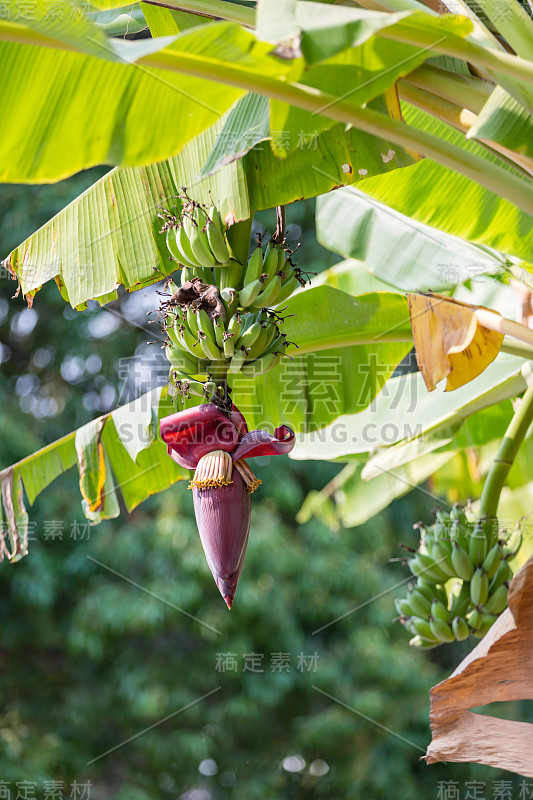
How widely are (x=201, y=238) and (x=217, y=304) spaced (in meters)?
0.08

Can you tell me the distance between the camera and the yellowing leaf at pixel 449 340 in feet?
2.89

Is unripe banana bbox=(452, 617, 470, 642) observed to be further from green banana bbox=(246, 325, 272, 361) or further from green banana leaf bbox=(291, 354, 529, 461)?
green banana bbox=(246, 325, 272, 361)

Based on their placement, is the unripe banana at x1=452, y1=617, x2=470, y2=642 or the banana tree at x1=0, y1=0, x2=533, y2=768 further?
the unripe banana at x1=452, y1=617, x2=470, y2=642

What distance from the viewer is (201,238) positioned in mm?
813

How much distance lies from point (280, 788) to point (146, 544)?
134 cm

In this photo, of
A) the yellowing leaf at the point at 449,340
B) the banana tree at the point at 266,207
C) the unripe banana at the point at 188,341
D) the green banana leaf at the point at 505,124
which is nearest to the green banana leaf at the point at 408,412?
the banana tree at the point at 266,207

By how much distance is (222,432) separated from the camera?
79cm

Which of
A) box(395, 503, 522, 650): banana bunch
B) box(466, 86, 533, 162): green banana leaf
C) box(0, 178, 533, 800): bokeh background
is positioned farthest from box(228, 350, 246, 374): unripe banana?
box(0, 178, 533, 800): bokeh background

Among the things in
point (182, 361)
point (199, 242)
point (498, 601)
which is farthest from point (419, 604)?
point (199, 242)

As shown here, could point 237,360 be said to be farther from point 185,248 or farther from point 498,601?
point 498,601

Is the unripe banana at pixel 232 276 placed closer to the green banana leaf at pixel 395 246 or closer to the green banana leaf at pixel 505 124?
the green banana leaf at pixel 505 124

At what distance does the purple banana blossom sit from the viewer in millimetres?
754

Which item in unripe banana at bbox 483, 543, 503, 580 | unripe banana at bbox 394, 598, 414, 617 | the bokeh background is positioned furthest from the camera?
the bokeh background

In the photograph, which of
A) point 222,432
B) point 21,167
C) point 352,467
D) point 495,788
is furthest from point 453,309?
point 495,788
